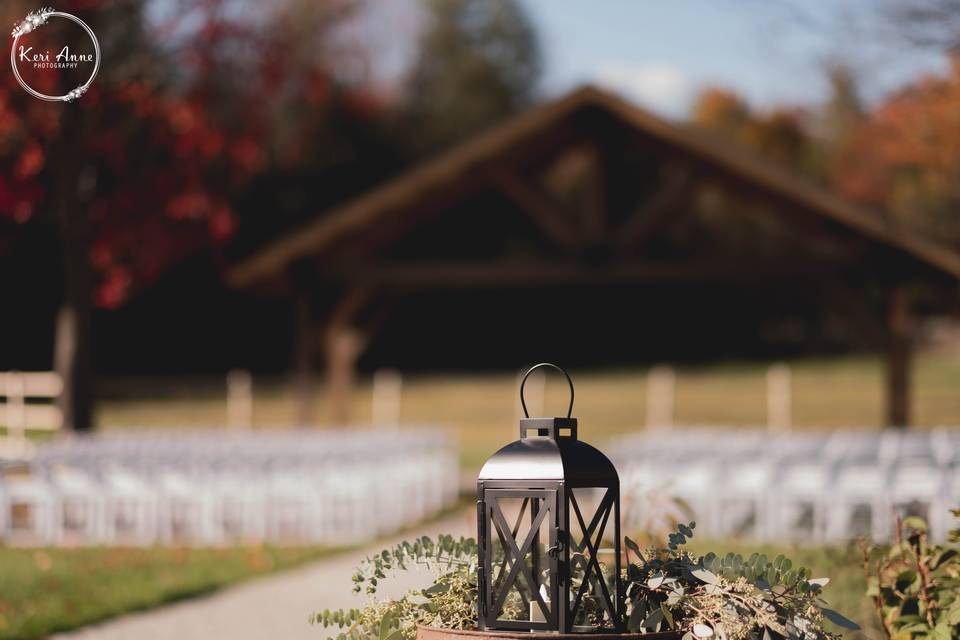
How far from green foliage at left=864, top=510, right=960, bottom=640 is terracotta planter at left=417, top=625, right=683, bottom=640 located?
48.9 inches

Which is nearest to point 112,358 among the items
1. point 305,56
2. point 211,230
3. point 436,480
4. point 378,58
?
point 305,56

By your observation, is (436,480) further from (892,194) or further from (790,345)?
(790,345)

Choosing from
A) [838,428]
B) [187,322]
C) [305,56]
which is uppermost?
[305,56]

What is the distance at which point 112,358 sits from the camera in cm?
3522

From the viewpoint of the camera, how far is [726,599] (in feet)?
13.7

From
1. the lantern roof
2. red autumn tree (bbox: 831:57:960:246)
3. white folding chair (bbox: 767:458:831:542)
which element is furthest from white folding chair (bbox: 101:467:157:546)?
red autumn tree (bbox: 831:57:960:246)

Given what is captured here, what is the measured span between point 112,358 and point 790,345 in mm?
23307

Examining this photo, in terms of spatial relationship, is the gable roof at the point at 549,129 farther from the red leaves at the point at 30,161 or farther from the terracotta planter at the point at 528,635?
the terracotta planter at the point at 528,635

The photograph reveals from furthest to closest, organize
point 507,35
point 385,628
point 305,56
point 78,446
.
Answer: point 507,35 < point 305,56 < point 78,446 < point 385,628

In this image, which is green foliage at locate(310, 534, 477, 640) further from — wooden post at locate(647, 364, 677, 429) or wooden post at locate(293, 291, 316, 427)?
wooden post at locate(647, 364, 677, 429)

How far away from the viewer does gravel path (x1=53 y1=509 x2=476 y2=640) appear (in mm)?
7680

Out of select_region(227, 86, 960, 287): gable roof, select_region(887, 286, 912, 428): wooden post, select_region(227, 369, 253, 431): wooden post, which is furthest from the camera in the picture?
select_region(227, 369, 253, 431): wooden post

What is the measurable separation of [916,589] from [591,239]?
11492mm

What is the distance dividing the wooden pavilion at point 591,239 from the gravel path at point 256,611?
259 inches
